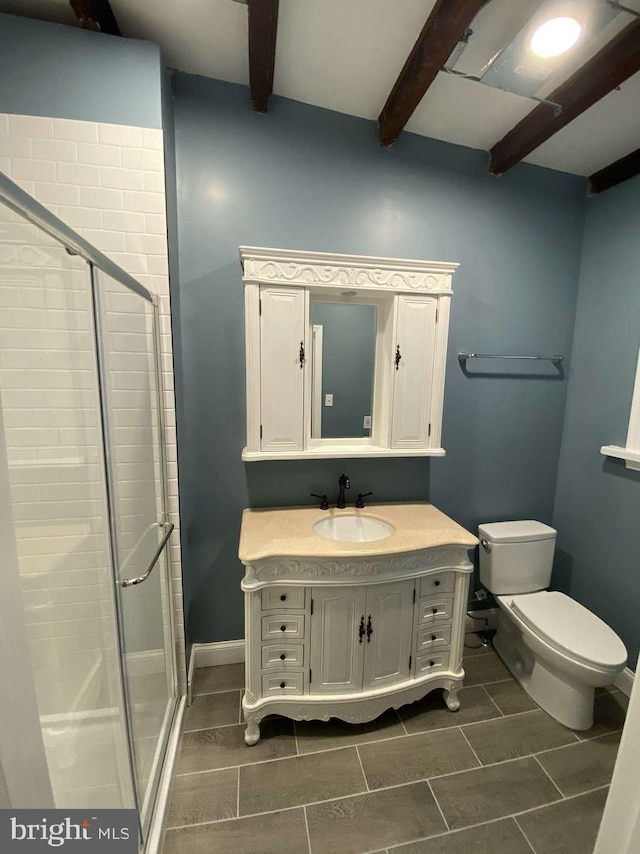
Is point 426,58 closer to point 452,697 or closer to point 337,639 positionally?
point 337,639

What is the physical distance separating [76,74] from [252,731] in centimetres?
246

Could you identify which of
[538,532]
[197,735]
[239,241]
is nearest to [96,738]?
[197,735]

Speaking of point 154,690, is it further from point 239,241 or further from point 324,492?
point 239,241

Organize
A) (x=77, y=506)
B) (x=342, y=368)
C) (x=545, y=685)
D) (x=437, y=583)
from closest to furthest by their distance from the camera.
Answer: (x=77, y=506), (x=437, y=583), (x=545, y=685), (x=342, y=368)

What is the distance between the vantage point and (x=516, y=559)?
175 cm

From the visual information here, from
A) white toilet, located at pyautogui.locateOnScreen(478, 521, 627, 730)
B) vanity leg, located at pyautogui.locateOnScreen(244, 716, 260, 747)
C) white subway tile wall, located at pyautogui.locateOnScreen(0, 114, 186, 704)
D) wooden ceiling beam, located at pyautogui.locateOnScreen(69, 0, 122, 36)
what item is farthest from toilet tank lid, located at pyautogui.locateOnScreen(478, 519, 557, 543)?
wooden ceiling beam, located at pyautogui.locateOnScreen(69, 0, 122, 36)

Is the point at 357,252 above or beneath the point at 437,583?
above

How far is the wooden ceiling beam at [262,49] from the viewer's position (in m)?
1.01

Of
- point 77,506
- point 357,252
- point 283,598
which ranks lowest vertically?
point 283,598

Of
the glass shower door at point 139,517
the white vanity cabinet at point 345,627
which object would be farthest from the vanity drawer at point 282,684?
the glass shower door at point 139,517

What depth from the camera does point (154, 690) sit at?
1203 mm

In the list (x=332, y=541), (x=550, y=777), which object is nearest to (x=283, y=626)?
(x=332, y=541)

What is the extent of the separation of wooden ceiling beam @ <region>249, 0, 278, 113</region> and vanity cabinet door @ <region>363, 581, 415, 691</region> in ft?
6.37

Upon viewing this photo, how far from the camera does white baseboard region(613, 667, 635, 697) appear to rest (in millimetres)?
1609
